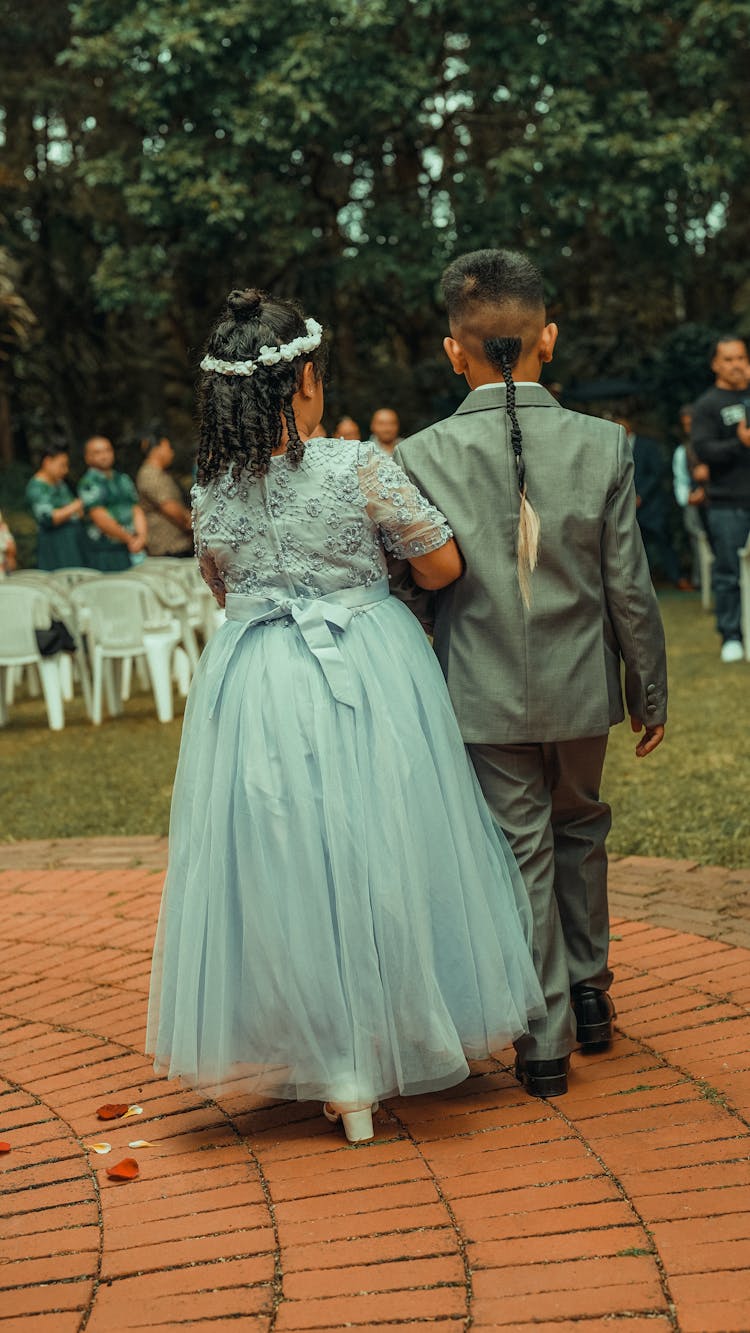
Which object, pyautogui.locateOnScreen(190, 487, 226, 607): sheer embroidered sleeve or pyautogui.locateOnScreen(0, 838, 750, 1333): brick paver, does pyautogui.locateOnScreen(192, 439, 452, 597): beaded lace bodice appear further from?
pyautogui.locateOnScreen(0, 838, 750, 1333): brick paver

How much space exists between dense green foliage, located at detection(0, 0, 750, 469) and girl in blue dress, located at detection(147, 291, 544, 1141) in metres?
13.6

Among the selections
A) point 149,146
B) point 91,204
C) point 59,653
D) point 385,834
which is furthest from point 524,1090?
point 91,204

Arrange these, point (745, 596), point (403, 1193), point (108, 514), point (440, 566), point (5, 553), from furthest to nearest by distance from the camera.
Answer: point (5, 553)
point (108, 514)
point (745, 596)
point (440, 566)
point (403, 1193)

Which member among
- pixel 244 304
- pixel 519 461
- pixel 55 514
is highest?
pixel 244 304

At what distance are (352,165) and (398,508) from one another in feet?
56.6

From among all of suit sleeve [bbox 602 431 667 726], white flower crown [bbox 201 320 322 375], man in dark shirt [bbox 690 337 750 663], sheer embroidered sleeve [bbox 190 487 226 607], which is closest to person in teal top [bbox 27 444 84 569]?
man in dark shirt [bbox 690 337 750 663]

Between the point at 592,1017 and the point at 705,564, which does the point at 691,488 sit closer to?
the point at 705,564

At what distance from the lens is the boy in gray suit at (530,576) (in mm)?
3607

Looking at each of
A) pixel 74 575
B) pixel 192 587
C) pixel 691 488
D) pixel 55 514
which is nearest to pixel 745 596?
pixel 691 488

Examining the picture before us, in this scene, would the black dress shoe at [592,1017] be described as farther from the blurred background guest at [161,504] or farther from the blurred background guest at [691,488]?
the blurred background guest at [691,488]

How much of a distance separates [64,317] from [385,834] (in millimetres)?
22454

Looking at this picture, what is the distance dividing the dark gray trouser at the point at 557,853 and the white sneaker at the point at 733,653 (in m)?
8.12

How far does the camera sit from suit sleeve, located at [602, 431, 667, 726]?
12.0 feet

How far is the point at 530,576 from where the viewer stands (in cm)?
361
